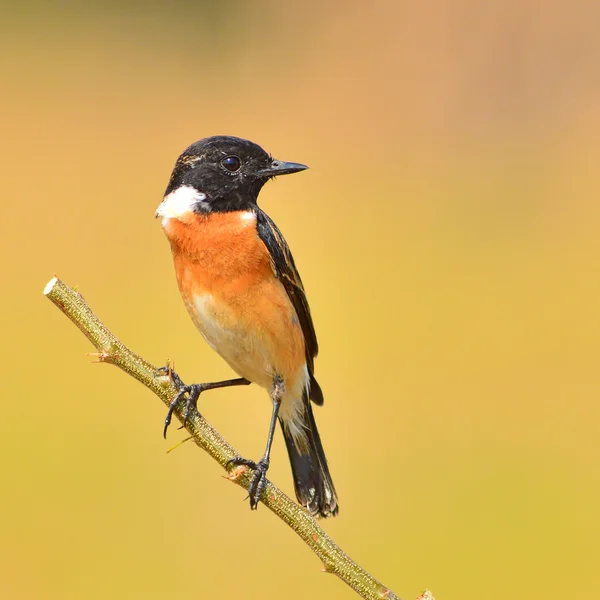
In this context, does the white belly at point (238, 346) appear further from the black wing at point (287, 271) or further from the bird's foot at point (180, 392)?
the bird's foot at point (180, 392)

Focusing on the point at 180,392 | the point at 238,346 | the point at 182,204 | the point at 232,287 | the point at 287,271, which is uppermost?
the point at 182,204

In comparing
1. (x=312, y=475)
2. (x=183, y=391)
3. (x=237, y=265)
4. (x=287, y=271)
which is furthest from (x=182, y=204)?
(x=312, y=475)

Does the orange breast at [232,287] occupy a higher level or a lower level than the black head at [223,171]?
lower

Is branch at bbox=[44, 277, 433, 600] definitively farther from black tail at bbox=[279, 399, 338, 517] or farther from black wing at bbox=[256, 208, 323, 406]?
black tail at bbox=[279, 399, 338, 517]

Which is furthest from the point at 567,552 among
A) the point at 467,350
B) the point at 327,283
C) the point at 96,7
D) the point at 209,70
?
the point at 96,7

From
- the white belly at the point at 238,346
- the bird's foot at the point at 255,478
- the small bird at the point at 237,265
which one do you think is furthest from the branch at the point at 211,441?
A: the white belly at the point at 238,346

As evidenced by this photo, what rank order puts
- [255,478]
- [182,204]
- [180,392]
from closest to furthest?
[180,392] → [255,478] → [182,204]

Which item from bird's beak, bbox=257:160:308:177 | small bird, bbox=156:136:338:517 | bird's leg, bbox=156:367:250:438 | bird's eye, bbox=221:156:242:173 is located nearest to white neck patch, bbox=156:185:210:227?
small bird, bbox=156:136:338:517

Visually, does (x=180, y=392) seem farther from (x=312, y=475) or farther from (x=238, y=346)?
(x=312, y=475)
